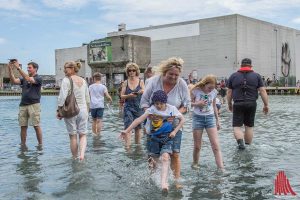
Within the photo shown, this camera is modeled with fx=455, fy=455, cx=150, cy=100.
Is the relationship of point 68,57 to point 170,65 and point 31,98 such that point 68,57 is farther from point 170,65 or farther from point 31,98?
point 170,65

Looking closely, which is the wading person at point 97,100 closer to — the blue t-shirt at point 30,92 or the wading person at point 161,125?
the blue t-shirt at point 30,92

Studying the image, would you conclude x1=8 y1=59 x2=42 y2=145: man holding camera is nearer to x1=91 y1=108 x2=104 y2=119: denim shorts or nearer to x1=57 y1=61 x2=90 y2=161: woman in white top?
x1=57 y1=61 x2=90 y2=161: woman in white top

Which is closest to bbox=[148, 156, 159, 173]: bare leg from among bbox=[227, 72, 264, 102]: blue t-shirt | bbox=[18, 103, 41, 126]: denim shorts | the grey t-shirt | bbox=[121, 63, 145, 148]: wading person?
the grey t-shirt

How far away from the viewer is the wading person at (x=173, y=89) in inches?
239

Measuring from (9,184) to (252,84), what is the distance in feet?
16.7

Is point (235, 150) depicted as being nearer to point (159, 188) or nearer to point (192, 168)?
point (192, 168)

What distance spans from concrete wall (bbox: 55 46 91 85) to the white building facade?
17.1 m

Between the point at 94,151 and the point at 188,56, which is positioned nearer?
the point at 94,151

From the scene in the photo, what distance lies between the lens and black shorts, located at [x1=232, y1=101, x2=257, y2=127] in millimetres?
9211

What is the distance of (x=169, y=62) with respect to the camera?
607cm

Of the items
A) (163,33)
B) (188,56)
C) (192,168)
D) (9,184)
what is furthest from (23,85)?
(163,33)

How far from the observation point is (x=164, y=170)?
5762 millimetres
